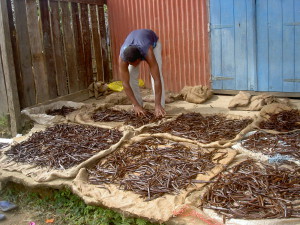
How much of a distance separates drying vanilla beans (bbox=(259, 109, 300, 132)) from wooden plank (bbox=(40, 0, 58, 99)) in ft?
18.5

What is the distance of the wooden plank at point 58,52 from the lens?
9547 millimetres

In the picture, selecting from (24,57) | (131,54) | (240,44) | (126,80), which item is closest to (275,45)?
(240,44)

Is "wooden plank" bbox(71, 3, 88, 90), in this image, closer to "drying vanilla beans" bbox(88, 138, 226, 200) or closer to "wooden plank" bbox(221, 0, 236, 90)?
"wooden plank" bbox(221, 0, 236, 90)

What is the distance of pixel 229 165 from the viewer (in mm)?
4949

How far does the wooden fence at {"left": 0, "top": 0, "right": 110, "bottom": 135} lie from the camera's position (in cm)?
824

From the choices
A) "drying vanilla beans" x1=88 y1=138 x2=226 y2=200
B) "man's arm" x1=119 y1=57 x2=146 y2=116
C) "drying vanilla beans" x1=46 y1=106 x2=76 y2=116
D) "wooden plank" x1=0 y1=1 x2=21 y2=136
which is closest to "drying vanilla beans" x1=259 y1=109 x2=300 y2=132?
"drying vanilla beans" x1=88 y1=138 x2=226 y2=200

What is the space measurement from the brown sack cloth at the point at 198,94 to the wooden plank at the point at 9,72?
431cm

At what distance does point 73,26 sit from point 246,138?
6535 millimetres

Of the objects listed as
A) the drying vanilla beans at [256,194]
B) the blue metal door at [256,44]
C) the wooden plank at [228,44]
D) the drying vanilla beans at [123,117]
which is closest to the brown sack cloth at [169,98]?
the blue metal door at [256,44]

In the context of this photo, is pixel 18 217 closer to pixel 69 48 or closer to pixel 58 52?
pixel 58 52

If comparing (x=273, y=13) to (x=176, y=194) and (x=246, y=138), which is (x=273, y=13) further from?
(x=176, y=194)

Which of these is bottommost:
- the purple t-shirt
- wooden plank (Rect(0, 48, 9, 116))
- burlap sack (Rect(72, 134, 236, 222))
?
burlap sack (Rect(72, 134, 236, 222))

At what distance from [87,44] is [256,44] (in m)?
5.01

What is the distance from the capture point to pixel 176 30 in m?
10.2
